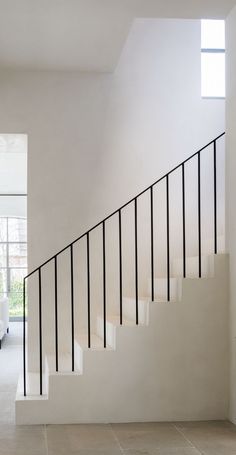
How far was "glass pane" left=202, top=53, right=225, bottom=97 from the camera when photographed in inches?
275

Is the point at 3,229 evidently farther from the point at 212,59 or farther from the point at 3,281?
the point at 212,59

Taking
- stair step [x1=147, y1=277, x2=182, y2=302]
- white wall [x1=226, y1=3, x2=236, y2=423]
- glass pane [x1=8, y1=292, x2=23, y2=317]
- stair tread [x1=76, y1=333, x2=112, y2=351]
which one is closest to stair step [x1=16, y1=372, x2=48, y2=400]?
stair tread [x1=76, y1=333, x2=112, y2=351]

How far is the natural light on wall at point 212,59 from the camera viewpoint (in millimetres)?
6984

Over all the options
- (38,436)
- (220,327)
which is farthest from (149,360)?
(38,436)

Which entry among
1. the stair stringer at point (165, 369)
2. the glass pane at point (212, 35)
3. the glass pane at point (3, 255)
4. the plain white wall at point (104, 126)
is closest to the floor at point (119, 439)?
the stair stringer at point (165, 369)

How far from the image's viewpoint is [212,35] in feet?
23.3

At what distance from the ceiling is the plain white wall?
27cm

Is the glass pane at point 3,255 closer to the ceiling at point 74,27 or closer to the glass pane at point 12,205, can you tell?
the glass pane at point 12,205

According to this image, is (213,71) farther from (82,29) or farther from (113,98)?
(82,29)

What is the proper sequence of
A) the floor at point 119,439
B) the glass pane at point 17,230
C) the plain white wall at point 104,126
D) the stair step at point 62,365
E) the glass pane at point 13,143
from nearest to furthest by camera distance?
1. the floor at point 119,439
2. the stair step at point 62,365
3. the plain white wall at point 104,126
4. the glass pane at point 13,143
5. the glass pane at point 17,230

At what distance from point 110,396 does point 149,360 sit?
0.40 meters

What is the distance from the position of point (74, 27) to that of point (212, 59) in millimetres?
2049

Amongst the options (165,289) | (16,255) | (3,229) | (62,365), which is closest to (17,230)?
(3,229)

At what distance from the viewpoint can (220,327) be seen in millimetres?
5277
